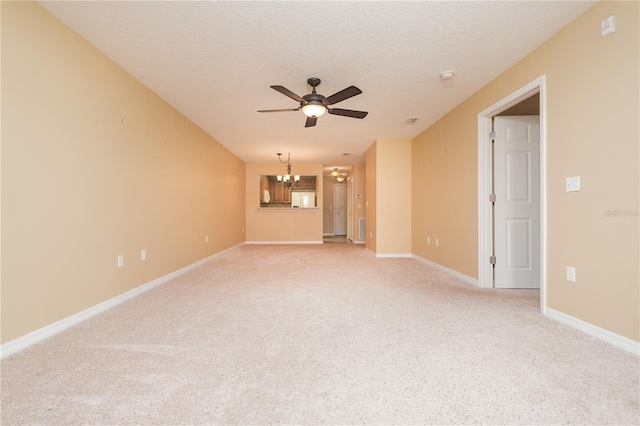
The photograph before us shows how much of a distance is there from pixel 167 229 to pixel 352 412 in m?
3.52

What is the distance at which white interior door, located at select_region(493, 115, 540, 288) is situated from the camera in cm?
351

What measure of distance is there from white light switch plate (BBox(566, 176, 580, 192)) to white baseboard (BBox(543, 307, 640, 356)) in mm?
1008

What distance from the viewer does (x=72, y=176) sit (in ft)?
7.81

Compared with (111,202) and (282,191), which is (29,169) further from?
(282,191)

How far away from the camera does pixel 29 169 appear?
201 cm

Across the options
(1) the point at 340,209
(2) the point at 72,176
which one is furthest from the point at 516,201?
(1) the point at 340,209

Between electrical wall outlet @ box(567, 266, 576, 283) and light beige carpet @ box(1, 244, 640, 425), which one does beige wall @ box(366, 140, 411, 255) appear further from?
electrical wall outlet @ box(567, 266, 576, 283)

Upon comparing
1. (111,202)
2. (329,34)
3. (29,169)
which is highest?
(329,34)

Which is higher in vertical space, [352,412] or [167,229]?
[167,229]

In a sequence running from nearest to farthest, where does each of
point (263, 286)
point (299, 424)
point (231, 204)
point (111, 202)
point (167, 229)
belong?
Result: point (299, 424)
point (111, 202)
point (263, 286)
point (167, 229)
point (231, 204)

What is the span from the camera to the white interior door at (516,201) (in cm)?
351

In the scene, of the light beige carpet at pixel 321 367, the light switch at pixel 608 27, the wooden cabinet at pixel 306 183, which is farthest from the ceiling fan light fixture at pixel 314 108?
the wooden cabinet at pixel 306 183

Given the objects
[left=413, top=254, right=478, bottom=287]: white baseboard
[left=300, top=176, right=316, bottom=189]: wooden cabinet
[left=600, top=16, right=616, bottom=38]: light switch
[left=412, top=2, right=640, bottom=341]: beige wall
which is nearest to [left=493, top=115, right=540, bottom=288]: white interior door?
[left=413, top=254, right=478, bottom=287]: white baseboard

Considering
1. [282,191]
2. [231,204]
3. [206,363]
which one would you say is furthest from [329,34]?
[282,191]
